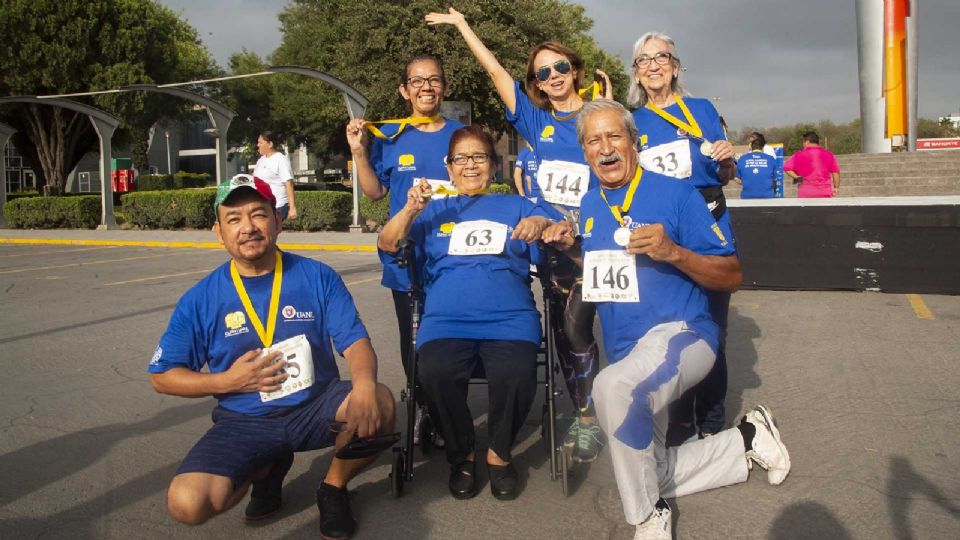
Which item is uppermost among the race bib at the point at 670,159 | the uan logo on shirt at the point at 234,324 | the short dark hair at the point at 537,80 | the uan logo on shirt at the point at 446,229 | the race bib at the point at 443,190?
the short dark hair at the point at 537,80

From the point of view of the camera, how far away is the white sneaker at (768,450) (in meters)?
3.61

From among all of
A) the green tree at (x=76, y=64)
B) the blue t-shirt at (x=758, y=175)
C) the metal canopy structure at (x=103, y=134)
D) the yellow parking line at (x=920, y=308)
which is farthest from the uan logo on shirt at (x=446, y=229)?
the green tree at (x=76, y=64)

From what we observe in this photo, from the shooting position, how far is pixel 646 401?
3.01 meters

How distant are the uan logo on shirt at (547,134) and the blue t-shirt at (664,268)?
0.78 meters

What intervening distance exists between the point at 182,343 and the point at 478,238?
1403 millimetres

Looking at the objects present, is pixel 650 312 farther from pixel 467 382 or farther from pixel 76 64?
pixel 76 64

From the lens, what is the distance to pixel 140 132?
38094 mm

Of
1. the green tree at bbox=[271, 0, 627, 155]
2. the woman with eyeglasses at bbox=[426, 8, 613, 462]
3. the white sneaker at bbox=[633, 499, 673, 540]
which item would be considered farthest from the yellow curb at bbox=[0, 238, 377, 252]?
the white sneaker at bbox=[633, 499, 673, 540]

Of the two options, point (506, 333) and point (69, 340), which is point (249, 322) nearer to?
point (506, 333)

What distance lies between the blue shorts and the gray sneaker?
4.06 ft

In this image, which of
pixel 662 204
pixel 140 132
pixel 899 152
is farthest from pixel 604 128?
pixel 140 132

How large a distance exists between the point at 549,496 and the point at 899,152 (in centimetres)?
2139

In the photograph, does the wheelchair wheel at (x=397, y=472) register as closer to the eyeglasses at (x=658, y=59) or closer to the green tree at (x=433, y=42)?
the eyeglasses at (x=658, y=59)

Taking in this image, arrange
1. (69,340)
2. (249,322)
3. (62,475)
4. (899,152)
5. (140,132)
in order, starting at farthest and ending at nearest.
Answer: (140,132), (899,152), (69,340), (62,475), (249,322)
